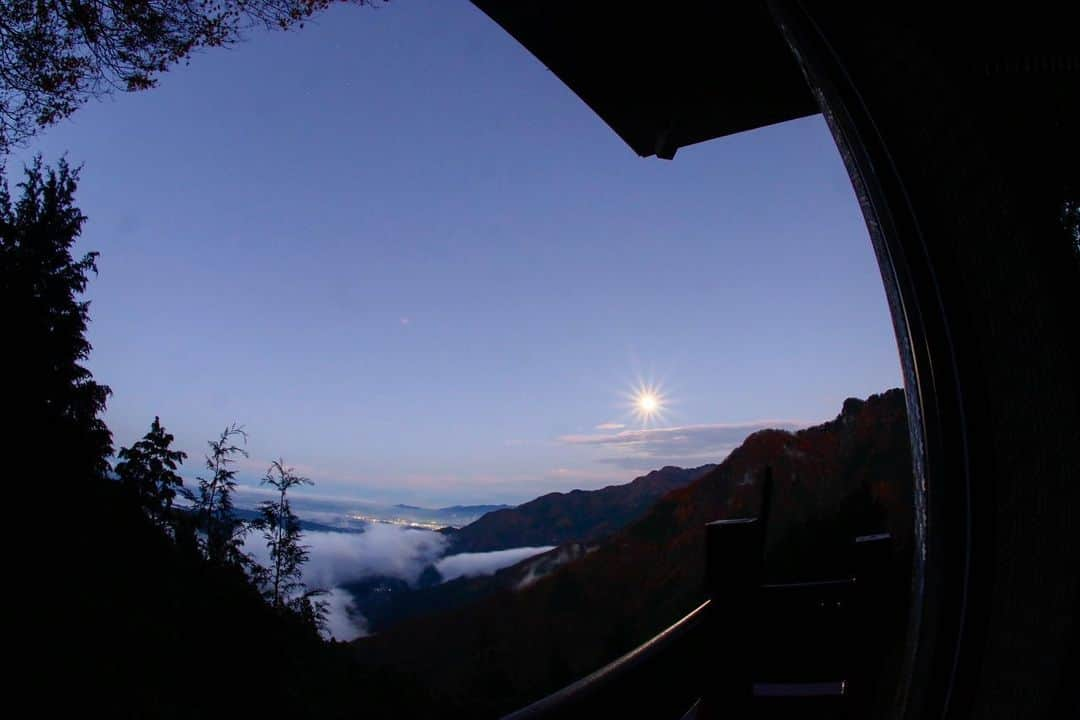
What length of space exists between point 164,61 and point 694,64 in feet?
10.7

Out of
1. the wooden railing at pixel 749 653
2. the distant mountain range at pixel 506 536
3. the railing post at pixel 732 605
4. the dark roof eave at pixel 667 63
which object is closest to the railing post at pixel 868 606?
the wooden railing at pixel 749 653

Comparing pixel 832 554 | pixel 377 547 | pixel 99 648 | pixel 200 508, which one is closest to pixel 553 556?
pixel 200 508

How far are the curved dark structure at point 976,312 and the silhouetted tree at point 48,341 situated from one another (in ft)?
84.8

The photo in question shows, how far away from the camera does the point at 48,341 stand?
21.2 meters

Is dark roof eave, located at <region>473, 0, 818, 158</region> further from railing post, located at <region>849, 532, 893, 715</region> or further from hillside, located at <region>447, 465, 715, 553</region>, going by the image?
hillside, located at <region>447, 465, 715, 553</region>

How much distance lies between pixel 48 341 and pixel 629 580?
5113 centimetres

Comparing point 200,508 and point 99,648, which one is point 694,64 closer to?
point 99,648

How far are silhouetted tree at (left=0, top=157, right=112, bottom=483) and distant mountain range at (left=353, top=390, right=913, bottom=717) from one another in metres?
24.7

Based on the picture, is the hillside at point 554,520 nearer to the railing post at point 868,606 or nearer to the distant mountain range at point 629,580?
the distant mountain range at point 629,580

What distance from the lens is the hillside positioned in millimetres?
102625

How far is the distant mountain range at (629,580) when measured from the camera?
44156 millimetres

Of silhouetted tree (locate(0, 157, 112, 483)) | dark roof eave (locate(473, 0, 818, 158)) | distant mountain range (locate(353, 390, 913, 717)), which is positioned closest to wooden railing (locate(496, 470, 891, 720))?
dark roof eave (locate(473, 0, 818, 158))

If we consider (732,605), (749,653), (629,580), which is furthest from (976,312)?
(629,580)

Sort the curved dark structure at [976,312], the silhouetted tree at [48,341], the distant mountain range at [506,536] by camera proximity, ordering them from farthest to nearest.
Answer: the distant mountain range at [506,536], the silhouetted tree at [48,341], the curved dark structure at [976,312]
